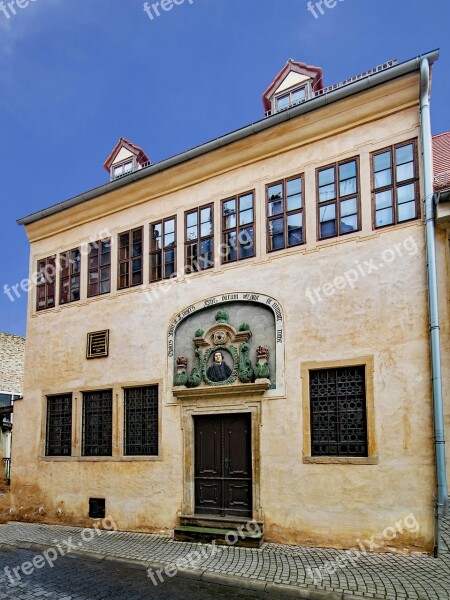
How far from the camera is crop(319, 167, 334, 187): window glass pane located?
10688mm

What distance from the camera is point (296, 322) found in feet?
34.2

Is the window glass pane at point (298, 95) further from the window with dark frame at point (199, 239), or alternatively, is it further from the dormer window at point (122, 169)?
the dormer window at point (122, 169)

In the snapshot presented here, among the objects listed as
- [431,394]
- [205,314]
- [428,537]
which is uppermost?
[205,314]

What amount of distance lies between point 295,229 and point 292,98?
3760 mm

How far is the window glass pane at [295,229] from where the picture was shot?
10.8 m

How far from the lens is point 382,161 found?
10156 mm

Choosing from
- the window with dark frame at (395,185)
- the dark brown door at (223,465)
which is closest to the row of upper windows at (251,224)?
the window with dark frame at (395,185)

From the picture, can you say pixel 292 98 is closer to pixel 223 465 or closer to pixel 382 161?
pixel 382 161

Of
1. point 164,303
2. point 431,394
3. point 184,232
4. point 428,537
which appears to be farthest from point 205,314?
point 428,537

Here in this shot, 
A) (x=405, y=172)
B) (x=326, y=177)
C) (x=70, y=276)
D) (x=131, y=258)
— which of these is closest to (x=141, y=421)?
(x=131, y=258)

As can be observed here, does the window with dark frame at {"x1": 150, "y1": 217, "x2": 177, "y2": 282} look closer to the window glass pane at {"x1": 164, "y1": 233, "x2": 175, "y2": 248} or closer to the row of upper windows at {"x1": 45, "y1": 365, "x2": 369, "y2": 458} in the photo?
the window glass pane at {"x1": 164, "y1": 233, "x2": 175, "y2": 248}

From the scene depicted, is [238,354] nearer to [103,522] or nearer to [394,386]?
[394,386]

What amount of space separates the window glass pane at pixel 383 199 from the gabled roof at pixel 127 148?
783 centimetres

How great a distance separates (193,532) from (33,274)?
8.50 m
